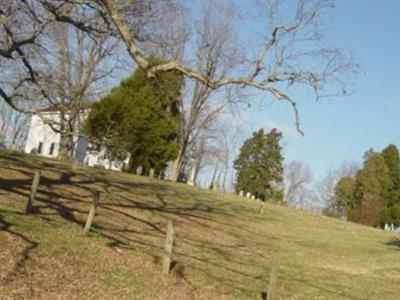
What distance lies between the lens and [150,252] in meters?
15.5

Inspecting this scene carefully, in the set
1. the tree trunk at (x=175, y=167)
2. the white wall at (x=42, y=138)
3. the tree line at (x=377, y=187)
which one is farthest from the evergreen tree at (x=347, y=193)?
the white wall at (x=42, y=138)

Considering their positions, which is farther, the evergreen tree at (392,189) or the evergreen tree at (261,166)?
the evergreen tree at (261,166)

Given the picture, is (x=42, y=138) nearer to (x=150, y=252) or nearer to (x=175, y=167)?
(x=175, y=167)

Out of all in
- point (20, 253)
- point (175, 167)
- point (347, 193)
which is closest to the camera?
point (20, 253)

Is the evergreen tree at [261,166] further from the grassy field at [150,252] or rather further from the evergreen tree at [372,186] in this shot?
the grassy field at [150,252]

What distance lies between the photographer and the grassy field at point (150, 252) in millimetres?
11531

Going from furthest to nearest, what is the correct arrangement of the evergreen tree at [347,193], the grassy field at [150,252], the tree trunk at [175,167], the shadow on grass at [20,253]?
the evergreen tree at [347,193] < the tree trunk at [175,167] < the grassy field at [150,252] < the shadow on grass at [20,253]

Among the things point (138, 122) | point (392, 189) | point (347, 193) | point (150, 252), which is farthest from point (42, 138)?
point (150, 252)

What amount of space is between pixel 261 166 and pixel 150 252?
64099mm

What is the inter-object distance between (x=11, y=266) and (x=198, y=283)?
4.59 metres

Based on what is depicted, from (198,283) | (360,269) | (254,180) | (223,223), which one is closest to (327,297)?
(198,283)

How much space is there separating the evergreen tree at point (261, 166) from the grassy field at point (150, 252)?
4524cm

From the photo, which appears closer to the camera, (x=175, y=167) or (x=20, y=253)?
(x=20, y=253)

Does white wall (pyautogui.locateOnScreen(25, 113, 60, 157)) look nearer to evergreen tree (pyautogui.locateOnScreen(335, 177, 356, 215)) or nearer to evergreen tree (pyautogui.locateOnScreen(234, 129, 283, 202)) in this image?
evergreen tree (pyautogui.locateOnScreen(234, 129, 283, 202))
